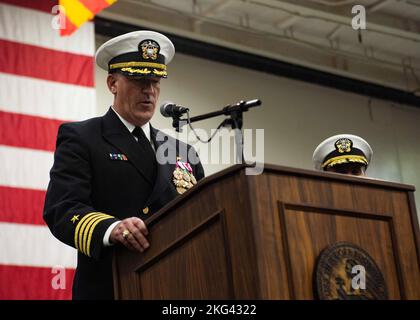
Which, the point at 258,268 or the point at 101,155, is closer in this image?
the point at 258,268

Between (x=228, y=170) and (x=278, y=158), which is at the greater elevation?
(x=278, y=158)

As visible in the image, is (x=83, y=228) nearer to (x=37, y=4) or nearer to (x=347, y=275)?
(x=347, y=275)

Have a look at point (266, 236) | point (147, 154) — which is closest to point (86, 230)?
point (147, 154)

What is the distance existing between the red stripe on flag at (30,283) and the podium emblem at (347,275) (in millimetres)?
2310

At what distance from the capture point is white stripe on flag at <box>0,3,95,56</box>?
3992 millimetres

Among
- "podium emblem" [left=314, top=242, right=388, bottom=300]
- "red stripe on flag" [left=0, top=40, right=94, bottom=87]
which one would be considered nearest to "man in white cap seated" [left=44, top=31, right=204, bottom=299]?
"podium emblem" [left=314, top=242, right=388, bottom=300]

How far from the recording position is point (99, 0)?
4.09 metres

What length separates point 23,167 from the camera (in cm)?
381

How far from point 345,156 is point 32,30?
70.0 inches

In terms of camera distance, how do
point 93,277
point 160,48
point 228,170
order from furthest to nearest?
1. point 160,48
2. point 93,277
3. point 228,170

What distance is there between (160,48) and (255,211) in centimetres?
101

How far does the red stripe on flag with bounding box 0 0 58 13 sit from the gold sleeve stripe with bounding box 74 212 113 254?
93.4 inches

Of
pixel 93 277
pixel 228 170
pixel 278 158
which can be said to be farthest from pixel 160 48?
pixel 278 158

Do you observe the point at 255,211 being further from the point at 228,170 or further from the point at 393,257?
the point at 393,257
